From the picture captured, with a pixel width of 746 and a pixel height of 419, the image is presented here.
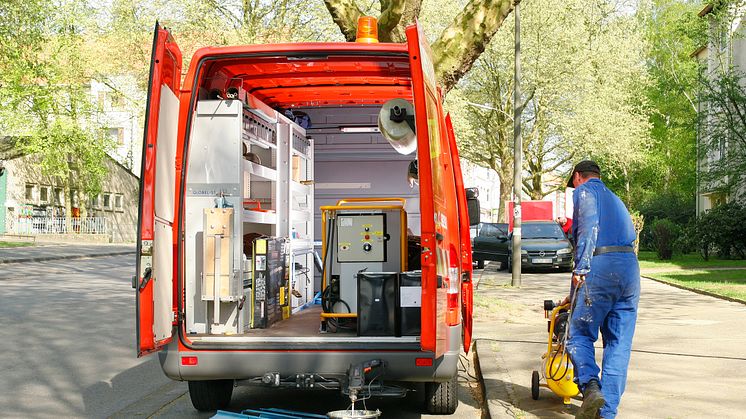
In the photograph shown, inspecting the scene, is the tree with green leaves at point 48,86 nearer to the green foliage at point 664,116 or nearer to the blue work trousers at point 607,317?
the green foliage at point 664,116

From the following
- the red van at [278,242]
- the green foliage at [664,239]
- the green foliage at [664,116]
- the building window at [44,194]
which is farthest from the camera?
the building window at [44,194]

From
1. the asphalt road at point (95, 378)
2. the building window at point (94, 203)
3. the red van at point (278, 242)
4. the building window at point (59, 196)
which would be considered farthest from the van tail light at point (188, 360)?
the building window at point (94, 203)

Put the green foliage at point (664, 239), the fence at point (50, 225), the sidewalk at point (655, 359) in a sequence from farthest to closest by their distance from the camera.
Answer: the fence at point (50, 225)
the green foliage at point (664, 239)
the sidewalk at point (655, 359)

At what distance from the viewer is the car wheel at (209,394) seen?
672cm

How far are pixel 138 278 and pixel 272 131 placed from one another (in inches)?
122

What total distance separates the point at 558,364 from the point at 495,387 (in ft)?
3.23

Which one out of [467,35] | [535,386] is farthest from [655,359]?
[467,35]

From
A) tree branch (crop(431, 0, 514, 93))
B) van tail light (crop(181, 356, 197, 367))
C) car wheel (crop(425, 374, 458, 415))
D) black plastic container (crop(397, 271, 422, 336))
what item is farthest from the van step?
tree branch (crop(431, 0, 514, 93))

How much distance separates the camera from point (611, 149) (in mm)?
39375

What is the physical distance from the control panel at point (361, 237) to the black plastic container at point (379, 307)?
2.67 ft

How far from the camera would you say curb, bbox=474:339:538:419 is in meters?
6.41

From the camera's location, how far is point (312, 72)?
743 cm

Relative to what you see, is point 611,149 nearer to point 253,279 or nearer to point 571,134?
point 571,134

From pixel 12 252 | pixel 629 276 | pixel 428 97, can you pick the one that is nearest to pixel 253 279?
pixel 428 97
